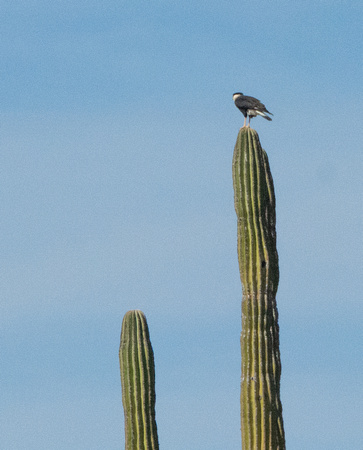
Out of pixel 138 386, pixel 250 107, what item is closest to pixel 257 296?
pixel 138 386

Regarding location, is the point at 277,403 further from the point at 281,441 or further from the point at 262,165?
the point at 262,165

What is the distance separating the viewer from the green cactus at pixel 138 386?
12.3m

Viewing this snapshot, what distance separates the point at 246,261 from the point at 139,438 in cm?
264

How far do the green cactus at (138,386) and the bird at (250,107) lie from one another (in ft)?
13.2

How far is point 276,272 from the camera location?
1261cm

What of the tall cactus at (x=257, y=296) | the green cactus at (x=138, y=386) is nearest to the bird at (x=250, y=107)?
the tall cactus at (x=257, y=296)

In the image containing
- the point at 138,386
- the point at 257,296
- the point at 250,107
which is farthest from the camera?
the point at 250,107

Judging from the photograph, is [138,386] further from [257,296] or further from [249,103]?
[249,103]

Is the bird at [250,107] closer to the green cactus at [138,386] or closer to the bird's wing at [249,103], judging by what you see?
the bird's wing at [249,103]

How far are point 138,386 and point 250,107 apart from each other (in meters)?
5.00

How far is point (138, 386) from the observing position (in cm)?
1242

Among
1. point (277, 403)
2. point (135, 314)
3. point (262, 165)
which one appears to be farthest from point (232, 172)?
point (277, 403)

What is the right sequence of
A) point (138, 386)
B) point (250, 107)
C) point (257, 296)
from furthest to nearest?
1. point (250, 107)
2. point (138, 386)
3. point (257, 296)

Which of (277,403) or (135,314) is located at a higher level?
(135,314)
